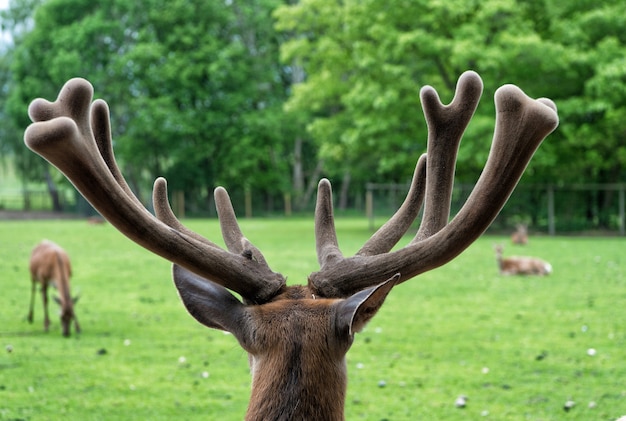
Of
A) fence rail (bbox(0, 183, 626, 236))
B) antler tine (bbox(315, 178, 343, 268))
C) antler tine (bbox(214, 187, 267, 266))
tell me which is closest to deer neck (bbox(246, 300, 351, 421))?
antler tine (bbox(315, 178, 343, 268))

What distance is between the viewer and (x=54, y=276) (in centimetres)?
902

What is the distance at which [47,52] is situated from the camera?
39.7 m

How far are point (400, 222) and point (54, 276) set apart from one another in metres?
6.91

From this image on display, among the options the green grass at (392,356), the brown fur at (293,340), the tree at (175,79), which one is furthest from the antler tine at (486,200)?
the tree at (175,79)

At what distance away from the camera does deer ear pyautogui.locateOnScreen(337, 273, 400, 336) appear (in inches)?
82.0

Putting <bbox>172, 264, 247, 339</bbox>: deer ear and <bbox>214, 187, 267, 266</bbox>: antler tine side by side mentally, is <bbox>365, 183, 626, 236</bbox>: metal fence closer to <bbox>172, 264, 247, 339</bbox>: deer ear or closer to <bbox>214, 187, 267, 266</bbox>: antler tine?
<bbox>214, 187, 267, 266</bbox>: antler tine

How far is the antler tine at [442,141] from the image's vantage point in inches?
110

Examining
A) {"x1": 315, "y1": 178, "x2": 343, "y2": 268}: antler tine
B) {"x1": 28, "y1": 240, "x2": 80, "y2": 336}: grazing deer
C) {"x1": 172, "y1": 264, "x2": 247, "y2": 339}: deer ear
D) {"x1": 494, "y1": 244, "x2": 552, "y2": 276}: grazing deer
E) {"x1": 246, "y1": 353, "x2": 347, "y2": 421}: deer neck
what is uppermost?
{"x1": 315, "y1": 178, "x2": 343, "y2": 268}: antler tine

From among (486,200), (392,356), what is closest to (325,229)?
(486,200)

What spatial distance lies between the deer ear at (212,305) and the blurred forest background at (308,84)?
63.1ft

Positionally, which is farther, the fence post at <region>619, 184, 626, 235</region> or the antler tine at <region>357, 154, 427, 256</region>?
the fence post at <region>619, 184, 626, 235</region>

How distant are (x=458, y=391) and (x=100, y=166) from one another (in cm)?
484

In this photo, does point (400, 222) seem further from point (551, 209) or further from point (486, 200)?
point (551, 209)

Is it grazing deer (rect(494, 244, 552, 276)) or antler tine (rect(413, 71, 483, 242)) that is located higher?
antler tine (rect(413, 71, 483, 242))
